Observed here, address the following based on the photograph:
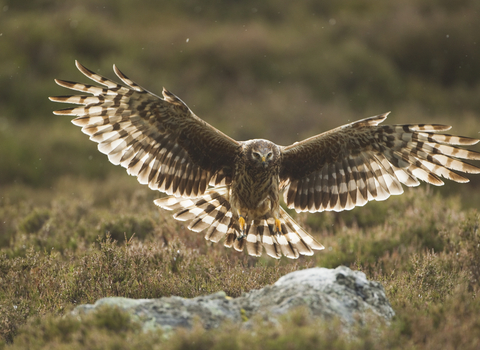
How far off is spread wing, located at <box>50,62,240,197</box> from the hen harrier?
0.01 m

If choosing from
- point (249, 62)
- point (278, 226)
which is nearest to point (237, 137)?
point (249, 62)

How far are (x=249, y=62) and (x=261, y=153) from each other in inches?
512

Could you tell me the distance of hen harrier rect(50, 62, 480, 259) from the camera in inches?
230

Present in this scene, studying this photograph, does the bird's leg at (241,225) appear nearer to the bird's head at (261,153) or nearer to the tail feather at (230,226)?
the tail feather at (230,226)

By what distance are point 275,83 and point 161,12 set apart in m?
6.31

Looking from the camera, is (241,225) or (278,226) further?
(278,226)

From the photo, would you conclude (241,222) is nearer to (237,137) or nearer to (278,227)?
(278,227)

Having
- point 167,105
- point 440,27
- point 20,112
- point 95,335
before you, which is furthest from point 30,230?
point 440,27

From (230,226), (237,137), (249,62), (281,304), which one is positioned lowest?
(281,304)

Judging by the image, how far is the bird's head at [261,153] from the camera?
19.3 feet

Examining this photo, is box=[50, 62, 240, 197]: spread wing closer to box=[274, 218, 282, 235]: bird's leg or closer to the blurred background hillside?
box=[274, 218, 282, 235]: bird's leg

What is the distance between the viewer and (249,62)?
60.1 feet

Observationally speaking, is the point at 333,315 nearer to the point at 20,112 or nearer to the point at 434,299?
the point at 434,299

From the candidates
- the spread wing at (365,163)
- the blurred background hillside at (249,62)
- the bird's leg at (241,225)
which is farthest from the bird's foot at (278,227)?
the blurred background hillside at (249,62)
